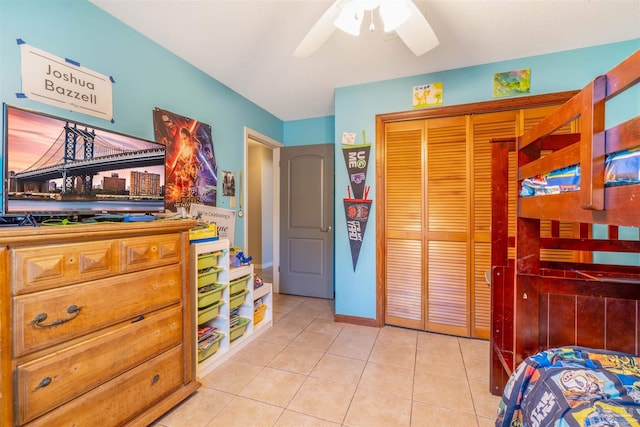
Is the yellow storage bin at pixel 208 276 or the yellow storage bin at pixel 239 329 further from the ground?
the yellow storage bin at pixel 208 276

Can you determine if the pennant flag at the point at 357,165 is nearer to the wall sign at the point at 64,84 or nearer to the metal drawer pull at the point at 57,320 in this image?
the wall sign at the point at 64,84

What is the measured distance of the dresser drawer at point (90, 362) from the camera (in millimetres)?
1010

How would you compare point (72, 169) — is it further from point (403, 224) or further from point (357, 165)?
point (403, 224)

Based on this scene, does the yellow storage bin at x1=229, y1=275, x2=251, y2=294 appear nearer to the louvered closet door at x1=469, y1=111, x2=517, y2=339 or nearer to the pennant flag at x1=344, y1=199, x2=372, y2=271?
the pennant flag at x1=344, y1=199, x2=372, y2=271

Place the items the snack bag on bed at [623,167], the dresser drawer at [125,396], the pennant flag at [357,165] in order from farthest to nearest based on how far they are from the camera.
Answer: the pennant flag at [357,165], the dresser drawer at [125,396], the snack bag on bed at [623,167]

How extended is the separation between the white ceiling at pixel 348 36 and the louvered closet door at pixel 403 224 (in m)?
0.62

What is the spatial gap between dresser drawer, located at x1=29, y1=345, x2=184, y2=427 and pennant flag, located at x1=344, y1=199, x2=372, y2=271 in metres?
1.70

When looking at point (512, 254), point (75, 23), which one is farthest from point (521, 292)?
point (75, 23)

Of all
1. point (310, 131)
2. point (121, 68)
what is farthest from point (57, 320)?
point (310, 131)

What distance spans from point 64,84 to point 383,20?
1.79 m

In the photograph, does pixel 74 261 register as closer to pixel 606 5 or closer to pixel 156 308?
pixel 156 308

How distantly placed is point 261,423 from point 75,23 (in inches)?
98.3

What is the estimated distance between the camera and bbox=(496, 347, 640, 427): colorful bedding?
0.83m

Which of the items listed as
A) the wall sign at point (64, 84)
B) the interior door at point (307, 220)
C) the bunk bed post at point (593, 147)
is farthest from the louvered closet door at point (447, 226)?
the wall sign at point (64, 84)
